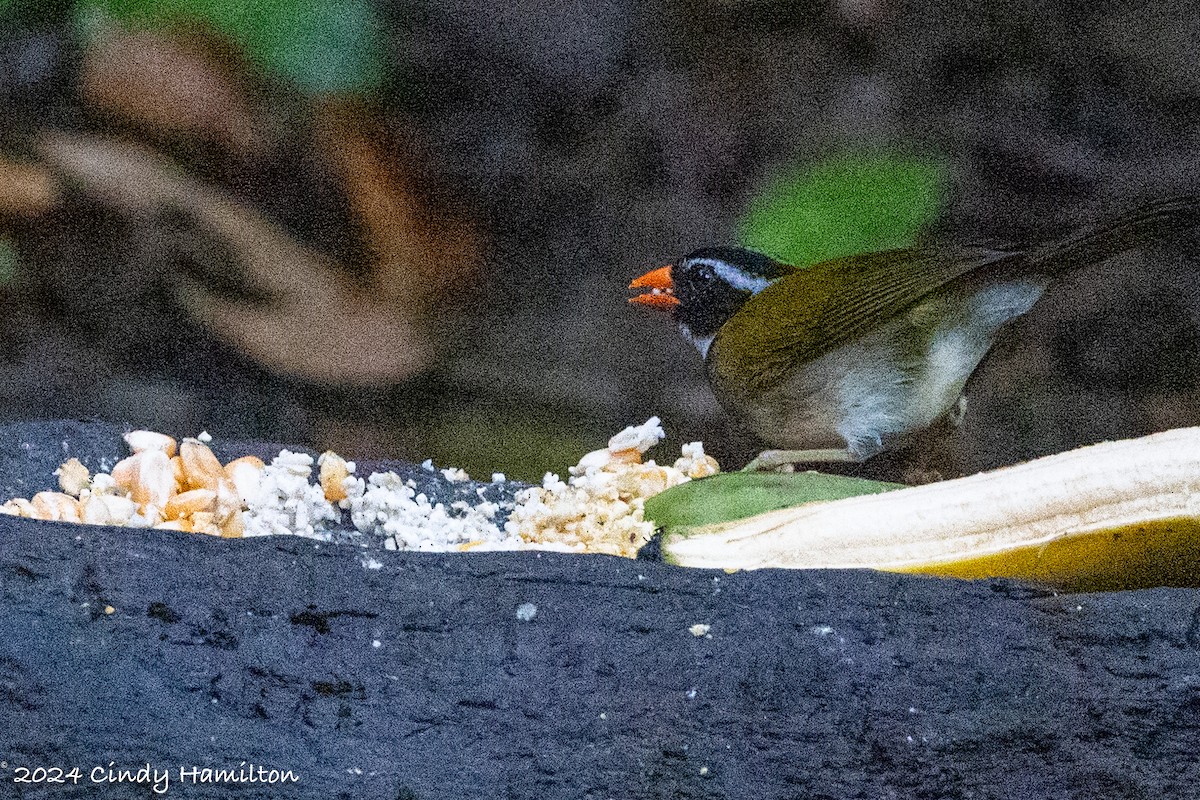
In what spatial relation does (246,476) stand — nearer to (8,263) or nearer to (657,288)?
(8,263)

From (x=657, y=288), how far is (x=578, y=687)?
75 cm

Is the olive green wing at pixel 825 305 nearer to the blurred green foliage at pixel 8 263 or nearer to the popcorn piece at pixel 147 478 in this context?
the popcorn piece at pixel 147 478

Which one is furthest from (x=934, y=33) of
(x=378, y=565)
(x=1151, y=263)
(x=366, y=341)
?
(x=378, y=565)

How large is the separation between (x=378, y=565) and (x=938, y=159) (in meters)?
0.93

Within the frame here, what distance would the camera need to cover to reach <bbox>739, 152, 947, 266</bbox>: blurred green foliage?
4.74 ft

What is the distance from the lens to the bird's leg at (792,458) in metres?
1.56

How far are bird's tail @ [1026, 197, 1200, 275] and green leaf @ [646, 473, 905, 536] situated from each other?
1.23 ft

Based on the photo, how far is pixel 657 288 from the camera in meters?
1.53

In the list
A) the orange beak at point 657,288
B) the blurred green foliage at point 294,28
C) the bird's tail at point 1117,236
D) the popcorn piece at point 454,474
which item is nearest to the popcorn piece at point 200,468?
the popcorn piece at point 454,474

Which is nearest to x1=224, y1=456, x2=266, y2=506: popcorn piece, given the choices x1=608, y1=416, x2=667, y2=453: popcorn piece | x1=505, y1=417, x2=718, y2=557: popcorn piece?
x1=505, y1=417, x2=718, y2=557: popcorn piece

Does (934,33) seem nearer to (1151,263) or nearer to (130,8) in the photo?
(1151,263)

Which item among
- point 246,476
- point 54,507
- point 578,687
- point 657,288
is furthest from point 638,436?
point 54,507

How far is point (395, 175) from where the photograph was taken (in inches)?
57.7

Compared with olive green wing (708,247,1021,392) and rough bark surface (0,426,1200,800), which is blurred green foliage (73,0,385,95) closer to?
olive green wing (708,247,1021,392)
